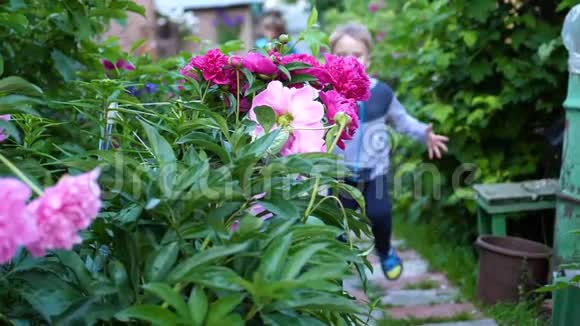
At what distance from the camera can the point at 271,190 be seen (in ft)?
4.16

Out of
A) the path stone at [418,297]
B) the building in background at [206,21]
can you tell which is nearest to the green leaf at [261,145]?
the path stone at [418,297]

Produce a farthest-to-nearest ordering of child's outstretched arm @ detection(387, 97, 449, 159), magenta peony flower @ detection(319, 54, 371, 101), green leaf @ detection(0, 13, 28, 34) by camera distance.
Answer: child's outstretched arm @ detection(387, 97, 449, 159), green leaf @ detection(0, 13, 28, 34), magenta peony flower @ detection(319, 54, 371, 101)

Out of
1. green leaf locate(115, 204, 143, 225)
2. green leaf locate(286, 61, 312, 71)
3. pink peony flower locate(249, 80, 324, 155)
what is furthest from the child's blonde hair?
green leaf locate(115, 204, 143, 225)

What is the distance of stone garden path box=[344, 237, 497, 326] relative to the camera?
10.1 ft

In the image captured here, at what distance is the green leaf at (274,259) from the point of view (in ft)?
3.59

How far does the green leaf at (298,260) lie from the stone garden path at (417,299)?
1626 mm

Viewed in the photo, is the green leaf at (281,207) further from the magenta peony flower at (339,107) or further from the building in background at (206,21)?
the building in background at (206,21)

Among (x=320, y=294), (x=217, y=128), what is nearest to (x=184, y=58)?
(x=217, y=128)

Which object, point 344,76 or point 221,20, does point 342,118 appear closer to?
point 344,76

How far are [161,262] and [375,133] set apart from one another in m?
2.68

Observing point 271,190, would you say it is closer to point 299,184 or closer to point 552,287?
point 299,184

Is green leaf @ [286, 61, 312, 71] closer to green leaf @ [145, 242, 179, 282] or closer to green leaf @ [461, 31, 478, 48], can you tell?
green leaf @ [145, 242, 179, 282]

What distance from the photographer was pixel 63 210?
0.91m

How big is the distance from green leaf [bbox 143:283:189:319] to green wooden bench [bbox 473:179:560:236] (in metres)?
2.56
